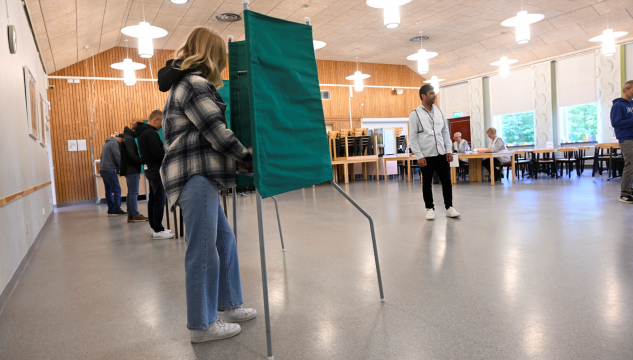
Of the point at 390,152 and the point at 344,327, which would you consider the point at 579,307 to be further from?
the point at 390,152

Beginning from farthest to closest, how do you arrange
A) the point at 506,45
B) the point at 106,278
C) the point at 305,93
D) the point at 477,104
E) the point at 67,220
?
the point at 477,104
the point at 506,45
the point at 67,220
the point at 106,278
the point at 305,93

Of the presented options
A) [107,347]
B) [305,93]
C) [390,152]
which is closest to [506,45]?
[390,152]

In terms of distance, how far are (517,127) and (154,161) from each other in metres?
13.9

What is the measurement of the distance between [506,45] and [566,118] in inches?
122

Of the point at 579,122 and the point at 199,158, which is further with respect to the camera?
the point at 579,122

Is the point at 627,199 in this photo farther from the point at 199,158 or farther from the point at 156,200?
the point at 156,200

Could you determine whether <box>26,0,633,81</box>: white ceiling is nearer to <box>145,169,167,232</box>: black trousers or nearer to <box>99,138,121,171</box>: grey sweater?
<box>99,138,121,171</box>: grey sweater

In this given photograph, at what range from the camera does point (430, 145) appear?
4.61m

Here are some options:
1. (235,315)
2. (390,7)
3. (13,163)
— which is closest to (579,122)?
(390,7)

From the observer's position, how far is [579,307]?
187 centimetres

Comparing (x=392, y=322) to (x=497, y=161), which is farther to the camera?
(x=497, y=161)

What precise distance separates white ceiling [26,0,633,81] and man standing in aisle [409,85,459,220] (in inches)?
209

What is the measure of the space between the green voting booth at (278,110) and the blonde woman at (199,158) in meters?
0.12

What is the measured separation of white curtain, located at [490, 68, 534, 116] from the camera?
14.1 m
